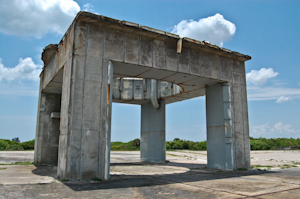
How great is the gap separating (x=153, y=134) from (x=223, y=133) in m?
7.82

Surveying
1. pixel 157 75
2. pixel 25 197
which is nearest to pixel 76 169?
pixel 25 197

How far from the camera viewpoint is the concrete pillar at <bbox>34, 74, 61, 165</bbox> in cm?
1546

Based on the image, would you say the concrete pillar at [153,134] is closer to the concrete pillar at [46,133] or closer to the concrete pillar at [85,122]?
the concrete pillar at [46,133]

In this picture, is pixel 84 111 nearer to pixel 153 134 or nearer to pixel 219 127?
pixel 219 127

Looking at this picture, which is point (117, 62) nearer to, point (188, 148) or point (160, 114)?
point (160, 114)

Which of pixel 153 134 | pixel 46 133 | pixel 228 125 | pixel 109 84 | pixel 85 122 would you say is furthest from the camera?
pixel 153 134

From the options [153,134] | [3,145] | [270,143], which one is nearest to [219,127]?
[153,134]

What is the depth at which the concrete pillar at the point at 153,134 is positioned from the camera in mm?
19722

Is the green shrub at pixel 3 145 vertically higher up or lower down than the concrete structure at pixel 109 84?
lower down

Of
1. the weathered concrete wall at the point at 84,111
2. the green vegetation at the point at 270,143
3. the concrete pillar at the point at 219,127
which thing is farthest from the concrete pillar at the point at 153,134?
the green vegetation at the point at 270,143

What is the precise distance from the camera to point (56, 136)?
16.0 meters

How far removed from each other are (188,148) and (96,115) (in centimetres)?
3391

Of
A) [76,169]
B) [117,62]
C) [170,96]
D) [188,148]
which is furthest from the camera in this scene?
[188,148]

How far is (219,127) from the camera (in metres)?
14.0
